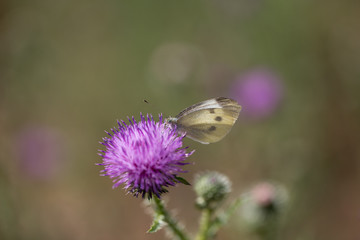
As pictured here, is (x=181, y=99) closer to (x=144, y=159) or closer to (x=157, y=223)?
(x=144, y=159)

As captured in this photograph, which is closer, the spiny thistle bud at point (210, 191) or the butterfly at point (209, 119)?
the spiny thistle bud at point (210, 191)

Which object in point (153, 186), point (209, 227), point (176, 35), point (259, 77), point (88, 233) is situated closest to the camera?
point (153, 186)

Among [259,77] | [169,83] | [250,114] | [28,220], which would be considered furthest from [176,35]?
[28,220]

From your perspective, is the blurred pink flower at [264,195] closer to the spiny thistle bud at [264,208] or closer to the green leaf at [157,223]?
the spiny thistle bud at [264,208]

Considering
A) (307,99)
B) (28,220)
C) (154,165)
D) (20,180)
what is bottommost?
(154,165)

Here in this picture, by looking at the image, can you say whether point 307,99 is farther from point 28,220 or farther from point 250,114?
point 28,220

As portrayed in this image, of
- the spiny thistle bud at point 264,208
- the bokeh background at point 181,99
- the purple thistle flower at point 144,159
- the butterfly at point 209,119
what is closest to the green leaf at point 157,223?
the purple thistle flower at point 144,159

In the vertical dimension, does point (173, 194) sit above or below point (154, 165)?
above

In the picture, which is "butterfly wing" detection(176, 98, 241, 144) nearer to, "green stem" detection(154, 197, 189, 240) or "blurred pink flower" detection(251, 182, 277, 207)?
"green stem" detection(154, 197, 189, 240)
